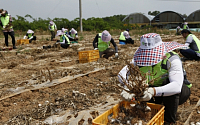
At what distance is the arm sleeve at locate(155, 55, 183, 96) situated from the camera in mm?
1876

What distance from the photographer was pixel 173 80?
75.0 inches

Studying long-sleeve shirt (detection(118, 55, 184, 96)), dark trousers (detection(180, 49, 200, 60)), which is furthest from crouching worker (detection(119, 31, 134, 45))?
long-sleeve shirt (detection(118, 55, 184, 96))

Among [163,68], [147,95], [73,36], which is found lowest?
[147,95]

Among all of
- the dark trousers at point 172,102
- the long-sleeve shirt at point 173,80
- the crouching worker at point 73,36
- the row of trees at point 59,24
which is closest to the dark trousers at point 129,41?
the crouching worker at point 73,36

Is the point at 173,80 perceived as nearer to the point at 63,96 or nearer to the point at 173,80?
the point at 173,80

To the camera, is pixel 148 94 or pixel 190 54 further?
pixel 190 54

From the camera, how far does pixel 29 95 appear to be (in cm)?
334

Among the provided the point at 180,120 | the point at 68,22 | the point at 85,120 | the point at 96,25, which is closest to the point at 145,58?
the point at 180,120

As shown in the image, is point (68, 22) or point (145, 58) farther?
point (68, 22)

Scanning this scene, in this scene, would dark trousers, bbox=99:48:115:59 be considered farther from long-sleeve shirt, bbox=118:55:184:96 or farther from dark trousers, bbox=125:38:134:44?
dark trousers, bbox=125:38:134:44

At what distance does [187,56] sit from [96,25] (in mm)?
20188

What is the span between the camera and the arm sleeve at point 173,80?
6.15ft

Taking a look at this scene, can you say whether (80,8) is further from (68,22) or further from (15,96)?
(15,96)

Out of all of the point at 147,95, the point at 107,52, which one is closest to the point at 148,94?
the point at 147,95
